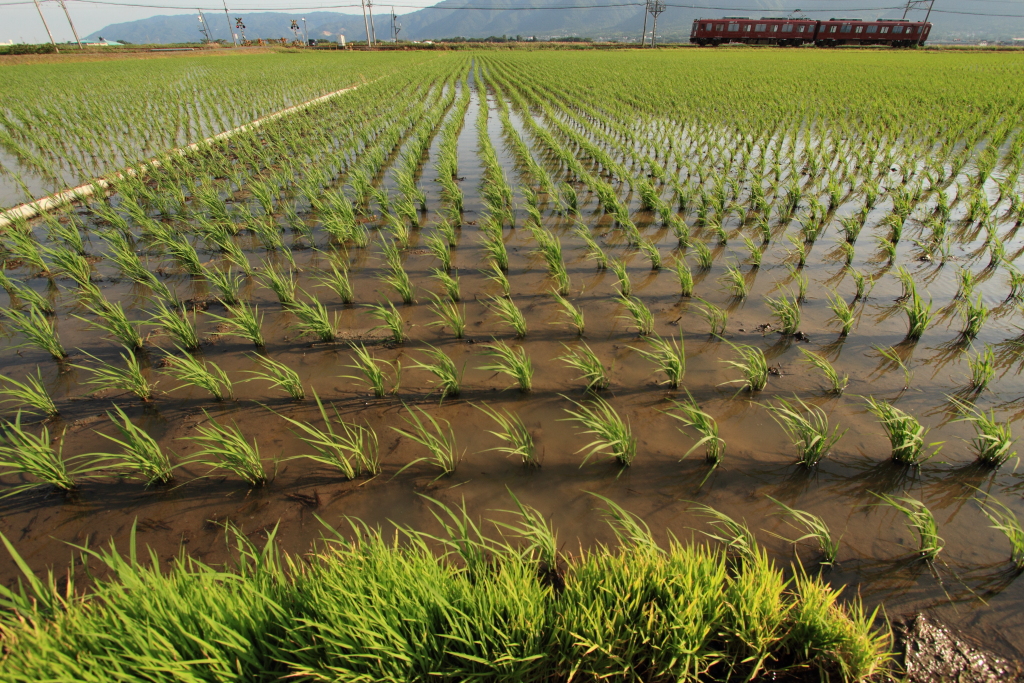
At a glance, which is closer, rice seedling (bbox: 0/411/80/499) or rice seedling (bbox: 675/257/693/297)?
rice seedling (bbox: 0/411/80/499)

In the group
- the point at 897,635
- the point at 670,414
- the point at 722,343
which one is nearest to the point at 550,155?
the point at 722,343

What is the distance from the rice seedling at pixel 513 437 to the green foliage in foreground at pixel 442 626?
0.65 m

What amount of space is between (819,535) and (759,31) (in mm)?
43576

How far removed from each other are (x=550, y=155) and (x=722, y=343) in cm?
548

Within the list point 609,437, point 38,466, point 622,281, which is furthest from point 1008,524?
point 38,466

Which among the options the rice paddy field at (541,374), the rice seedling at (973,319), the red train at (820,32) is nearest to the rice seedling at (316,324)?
the rice paddy field at (541,374)

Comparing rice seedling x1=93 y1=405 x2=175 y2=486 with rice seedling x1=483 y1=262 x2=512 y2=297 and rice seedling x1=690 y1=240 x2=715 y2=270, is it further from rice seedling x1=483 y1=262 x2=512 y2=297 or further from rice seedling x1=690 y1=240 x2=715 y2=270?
rice seedling x1=690 y1=240 x2=715 y2=270

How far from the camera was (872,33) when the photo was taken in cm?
3328

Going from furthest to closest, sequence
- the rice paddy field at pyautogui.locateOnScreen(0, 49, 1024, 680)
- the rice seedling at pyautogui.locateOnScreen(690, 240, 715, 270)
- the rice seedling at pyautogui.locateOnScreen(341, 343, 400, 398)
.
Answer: the rice seedling at pyautogui.locateOnScreen(690, 240, 715, 270) → the rice seedling at pyautogui.locateOnScreen(341, 343, 400, 398) → the rice paddy field at pyautogui.locateOnScreen(0, 49, 1024, 680)

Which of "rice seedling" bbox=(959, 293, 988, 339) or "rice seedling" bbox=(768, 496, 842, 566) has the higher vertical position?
"rice seedling" bbox=(959, 293, 988, 339)

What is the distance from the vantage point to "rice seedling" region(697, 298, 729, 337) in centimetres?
303

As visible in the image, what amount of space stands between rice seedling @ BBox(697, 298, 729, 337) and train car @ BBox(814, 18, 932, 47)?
42503 mm

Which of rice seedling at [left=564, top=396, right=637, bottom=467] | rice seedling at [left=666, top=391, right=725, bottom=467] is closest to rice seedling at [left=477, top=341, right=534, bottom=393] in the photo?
rice seedling at [left=564, top=396, right=637, bottom=467]

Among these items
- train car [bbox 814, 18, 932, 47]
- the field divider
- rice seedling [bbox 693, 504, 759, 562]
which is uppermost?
train car [bbox 814, 18, 932, 47]
